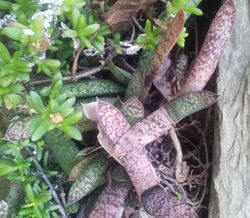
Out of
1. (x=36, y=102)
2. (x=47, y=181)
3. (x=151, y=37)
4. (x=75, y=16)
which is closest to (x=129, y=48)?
(x=151, y=37)

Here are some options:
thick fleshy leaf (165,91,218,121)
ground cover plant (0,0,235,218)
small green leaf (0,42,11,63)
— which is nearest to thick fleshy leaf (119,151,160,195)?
ground cover plant (0,0,235,218)

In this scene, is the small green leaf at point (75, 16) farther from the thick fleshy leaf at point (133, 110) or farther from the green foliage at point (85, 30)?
the thick fleshy leaf at point (133, 110)

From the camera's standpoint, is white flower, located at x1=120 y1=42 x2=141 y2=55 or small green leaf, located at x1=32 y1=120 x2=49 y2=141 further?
white flower, located at x1=120 y1=42 x2=141 y2=55

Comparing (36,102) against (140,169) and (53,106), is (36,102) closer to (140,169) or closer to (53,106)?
(53,106)

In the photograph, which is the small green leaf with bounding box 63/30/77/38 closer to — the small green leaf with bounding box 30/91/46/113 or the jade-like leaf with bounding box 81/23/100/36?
the jade-like leaf with bounding box 81/23/100/36

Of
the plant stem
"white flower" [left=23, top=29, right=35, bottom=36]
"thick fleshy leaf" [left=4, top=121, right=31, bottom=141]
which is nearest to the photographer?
"white flower" [left=23, top=29, right=35, bottom=36]

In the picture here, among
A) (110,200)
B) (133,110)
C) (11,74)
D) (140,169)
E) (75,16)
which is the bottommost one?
(110,200)

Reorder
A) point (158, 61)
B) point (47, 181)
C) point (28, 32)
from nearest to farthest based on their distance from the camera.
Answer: point (28, 32) < point (158, 61) < point (47, 181)
